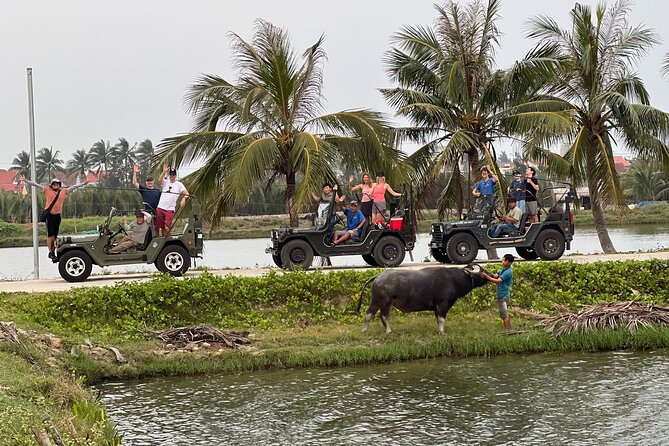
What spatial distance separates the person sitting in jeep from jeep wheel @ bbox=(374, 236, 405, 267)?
2.05m

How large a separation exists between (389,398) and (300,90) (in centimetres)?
1215

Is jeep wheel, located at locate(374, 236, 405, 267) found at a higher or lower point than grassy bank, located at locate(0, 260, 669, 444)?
higher

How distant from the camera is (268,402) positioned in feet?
38.5

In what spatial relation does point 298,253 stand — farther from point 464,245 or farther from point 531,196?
point 531,196

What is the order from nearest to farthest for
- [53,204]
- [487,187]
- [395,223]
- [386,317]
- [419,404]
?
[419,404], [386,317], [53,204], [395,223], [487,187]

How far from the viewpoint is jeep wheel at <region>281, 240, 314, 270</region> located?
19.6 metres

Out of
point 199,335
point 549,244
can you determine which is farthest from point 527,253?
point 199,335

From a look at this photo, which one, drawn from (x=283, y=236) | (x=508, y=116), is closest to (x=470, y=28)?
(x=508, y=116)

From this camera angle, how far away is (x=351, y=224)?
791 inches

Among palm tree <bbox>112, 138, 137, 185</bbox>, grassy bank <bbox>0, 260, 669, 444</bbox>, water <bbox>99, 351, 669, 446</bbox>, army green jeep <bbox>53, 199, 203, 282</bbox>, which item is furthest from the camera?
palm tree <bbox>112, 138, 137, 185</bbox>

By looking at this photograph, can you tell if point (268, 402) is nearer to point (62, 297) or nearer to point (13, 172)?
point (62, 297)

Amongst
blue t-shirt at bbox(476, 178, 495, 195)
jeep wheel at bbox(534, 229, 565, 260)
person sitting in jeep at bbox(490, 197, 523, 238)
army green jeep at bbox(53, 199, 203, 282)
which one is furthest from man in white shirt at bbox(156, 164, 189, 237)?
jeep wheel at bbox(534, 229, 565, 260)

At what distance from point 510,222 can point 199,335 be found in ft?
27.9

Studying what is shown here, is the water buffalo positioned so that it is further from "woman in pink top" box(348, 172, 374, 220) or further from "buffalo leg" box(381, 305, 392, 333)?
"woman in pink top" box(348, 172, 374, 220)
